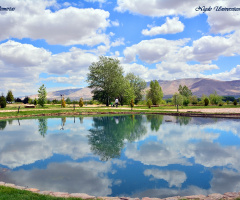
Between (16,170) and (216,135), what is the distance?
13755mm

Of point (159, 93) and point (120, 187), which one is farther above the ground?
point (159, 93)

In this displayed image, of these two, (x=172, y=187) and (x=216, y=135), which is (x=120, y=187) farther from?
(x=216, y=135)

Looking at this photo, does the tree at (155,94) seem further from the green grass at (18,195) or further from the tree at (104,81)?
the green grass at (18,195)

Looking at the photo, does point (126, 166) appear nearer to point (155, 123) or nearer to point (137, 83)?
point (155, 123)

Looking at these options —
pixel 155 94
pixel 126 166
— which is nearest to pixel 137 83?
pixel 155 94

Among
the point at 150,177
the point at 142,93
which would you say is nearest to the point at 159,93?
the point at 142,93

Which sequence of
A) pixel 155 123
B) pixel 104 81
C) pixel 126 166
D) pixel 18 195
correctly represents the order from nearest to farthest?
pixel 18 195
pixel 126 166
pixel 155 123
pixel 104 81

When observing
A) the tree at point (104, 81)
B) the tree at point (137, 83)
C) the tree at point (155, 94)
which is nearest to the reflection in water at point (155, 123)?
the tree at point (104, 81)

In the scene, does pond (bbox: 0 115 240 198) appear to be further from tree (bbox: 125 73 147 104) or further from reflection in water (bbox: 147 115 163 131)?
tree (bbox: 125 73 147 104)

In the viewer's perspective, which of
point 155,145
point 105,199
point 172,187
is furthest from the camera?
point 155,145

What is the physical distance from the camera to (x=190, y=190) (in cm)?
625

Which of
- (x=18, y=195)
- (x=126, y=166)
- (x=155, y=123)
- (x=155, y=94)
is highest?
(x=155, y=94)

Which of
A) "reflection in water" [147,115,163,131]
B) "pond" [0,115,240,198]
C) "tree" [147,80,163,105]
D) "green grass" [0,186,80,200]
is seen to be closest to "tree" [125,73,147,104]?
"tree" [147,80,163,105]

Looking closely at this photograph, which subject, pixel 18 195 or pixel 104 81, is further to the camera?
pixel 104 81
